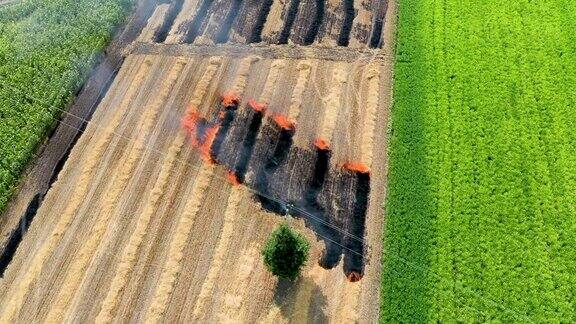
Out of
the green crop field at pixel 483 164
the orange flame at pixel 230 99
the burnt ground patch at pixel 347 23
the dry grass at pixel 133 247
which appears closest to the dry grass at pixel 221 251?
the dry grass at pixel 133 247

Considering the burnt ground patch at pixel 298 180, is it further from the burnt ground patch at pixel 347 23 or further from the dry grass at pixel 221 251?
the burnt ground patch at pixel 347 23

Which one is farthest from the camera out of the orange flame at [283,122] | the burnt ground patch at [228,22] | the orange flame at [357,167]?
the burnt ground patch at [228,22]

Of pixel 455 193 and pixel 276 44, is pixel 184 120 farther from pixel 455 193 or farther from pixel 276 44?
pixel 455 193

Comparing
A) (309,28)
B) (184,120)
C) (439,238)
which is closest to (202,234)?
(184,120)

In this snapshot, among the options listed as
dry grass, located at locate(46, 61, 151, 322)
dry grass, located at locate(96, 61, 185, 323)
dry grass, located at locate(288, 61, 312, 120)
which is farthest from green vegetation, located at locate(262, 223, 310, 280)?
Answer: dry grass, located at locate(288, 61, 312, 120)

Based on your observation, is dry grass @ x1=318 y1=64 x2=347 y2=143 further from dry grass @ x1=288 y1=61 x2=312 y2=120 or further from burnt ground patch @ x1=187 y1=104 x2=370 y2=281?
dry grass @ x1=288 y1=61 x2=312 y2=120

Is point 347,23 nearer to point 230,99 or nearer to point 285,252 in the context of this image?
point 230,99
